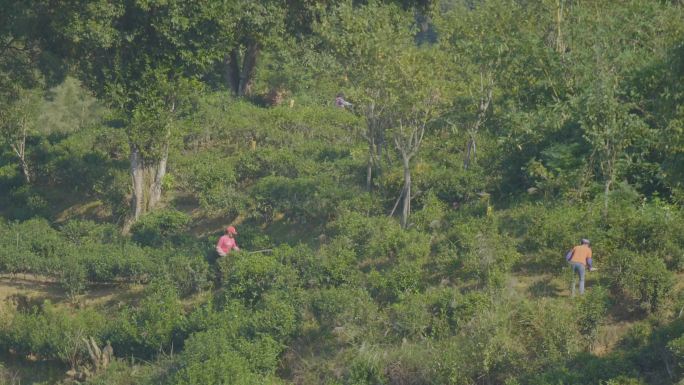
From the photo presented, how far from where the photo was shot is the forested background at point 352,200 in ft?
52.0

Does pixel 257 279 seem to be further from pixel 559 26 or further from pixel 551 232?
pixel 559 26

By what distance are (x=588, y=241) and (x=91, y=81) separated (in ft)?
40.9

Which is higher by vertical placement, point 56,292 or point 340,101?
point 340,101

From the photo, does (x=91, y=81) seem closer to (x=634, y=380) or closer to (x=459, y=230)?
(x=459, y=230)

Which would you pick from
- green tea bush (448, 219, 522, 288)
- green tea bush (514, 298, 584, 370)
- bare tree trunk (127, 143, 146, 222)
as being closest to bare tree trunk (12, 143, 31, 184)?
bare tree trunk (127, 143, 146, 222)

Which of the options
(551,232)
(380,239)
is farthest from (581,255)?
(380,239)

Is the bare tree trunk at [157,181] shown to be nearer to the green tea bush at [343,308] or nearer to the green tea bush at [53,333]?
the green tea bush at [53,333]

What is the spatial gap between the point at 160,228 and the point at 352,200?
446cm

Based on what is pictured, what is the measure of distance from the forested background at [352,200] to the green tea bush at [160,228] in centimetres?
5

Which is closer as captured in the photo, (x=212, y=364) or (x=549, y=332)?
(x=549, y=332)

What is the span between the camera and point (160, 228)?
2188 centimetres

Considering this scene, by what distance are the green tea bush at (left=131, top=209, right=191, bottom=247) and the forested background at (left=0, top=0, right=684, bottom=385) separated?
0.17 ft

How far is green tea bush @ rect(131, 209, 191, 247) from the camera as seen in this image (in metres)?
21.6

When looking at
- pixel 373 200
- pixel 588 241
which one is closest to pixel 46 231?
pixel 373 200
